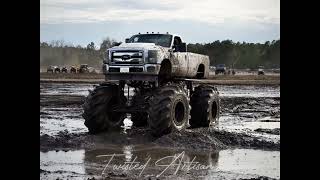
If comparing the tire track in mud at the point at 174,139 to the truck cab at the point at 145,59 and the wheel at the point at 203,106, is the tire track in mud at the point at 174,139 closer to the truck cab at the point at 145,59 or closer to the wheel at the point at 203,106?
the wheel at the point at 203,106

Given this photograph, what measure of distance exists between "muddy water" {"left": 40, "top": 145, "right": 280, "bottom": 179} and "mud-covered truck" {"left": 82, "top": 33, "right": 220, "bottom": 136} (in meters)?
1.17

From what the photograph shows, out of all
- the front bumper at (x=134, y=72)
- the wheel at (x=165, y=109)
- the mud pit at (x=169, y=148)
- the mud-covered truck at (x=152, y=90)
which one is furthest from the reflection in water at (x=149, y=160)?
the front bumper at (x=134, y=72)

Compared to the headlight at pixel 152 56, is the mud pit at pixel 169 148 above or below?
below

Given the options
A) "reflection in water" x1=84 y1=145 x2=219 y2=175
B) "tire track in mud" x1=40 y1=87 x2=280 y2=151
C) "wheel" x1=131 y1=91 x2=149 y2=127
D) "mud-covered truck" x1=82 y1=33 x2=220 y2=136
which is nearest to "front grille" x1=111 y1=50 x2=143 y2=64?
"mud-covered truck" x1=82 y1=33 x2=220 y2=136

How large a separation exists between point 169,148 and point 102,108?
188 centimetres

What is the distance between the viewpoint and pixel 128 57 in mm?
9992

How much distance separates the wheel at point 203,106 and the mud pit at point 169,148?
0.35 metres

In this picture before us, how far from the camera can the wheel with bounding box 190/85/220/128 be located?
11.2m

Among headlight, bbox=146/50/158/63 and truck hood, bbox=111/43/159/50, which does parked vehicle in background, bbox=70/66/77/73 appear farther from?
headlight, bbox=146/50/158/63

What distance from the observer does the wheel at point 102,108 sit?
1015 cm
